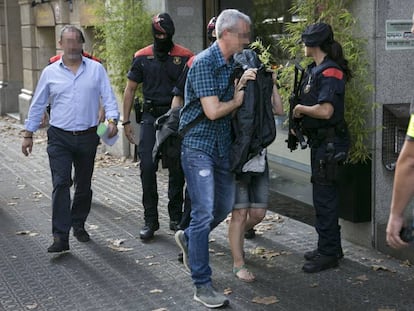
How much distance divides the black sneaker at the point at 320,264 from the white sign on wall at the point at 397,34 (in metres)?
1.77

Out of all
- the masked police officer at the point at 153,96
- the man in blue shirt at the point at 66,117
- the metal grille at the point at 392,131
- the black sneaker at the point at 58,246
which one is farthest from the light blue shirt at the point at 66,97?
the metal grille at the point at 392,131

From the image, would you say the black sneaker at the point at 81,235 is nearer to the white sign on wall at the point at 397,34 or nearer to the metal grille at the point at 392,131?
the metal grille at the point at 392,131

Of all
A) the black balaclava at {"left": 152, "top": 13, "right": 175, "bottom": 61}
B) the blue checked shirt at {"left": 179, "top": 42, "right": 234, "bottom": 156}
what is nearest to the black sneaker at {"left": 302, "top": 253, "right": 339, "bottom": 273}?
the blue checked shirt at {"left": 179, "top": 42, "right": 234, "bottom": 156}

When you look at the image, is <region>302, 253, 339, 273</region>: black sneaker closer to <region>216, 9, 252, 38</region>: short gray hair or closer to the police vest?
the police vest

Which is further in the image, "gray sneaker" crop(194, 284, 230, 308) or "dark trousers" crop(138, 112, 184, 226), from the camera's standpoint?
"dark trousers" crop(138, 112, 184, 226)

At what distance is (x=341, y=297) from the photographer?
197 inches

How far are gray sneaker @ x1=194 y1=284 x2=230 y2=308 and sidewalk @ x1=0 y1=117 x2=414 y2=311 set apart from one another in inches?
3.4

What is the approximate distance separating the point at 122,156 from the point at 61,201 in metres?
5.35

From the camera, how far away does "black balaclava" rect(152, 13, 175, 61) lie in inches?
257

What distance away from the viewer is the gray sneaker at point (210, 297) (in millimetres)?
4781

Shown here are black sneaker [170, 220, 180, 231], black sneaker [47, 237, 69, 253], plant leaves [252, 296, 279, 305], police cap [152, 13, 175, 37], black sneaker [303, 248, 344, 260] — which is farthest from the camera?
black sneaker [170, 220, 180, 231]

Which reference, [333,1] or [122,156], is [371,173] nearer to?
[333,1]

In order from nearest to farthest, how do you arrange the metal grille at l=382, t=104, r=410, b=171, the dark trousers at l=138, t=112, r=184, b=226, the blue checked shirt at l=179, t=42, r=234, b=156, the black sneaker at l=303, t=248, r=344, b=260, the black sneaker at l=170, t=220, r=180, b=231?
the blue checked shirt at l=179, t=42, r=234, b=156 < the black sneaker at l=303, t=248, r=344, b=260 < the metal grille at l=382, t=104, r=410, b=171 < the dark trousers at l=138, t=112, r=184, b=226 < the black sneaker at l=170, t=220, r=180, b=231

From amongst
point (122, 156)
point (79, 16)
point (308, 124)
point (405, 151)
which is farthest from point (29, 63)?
point (405, 151)
